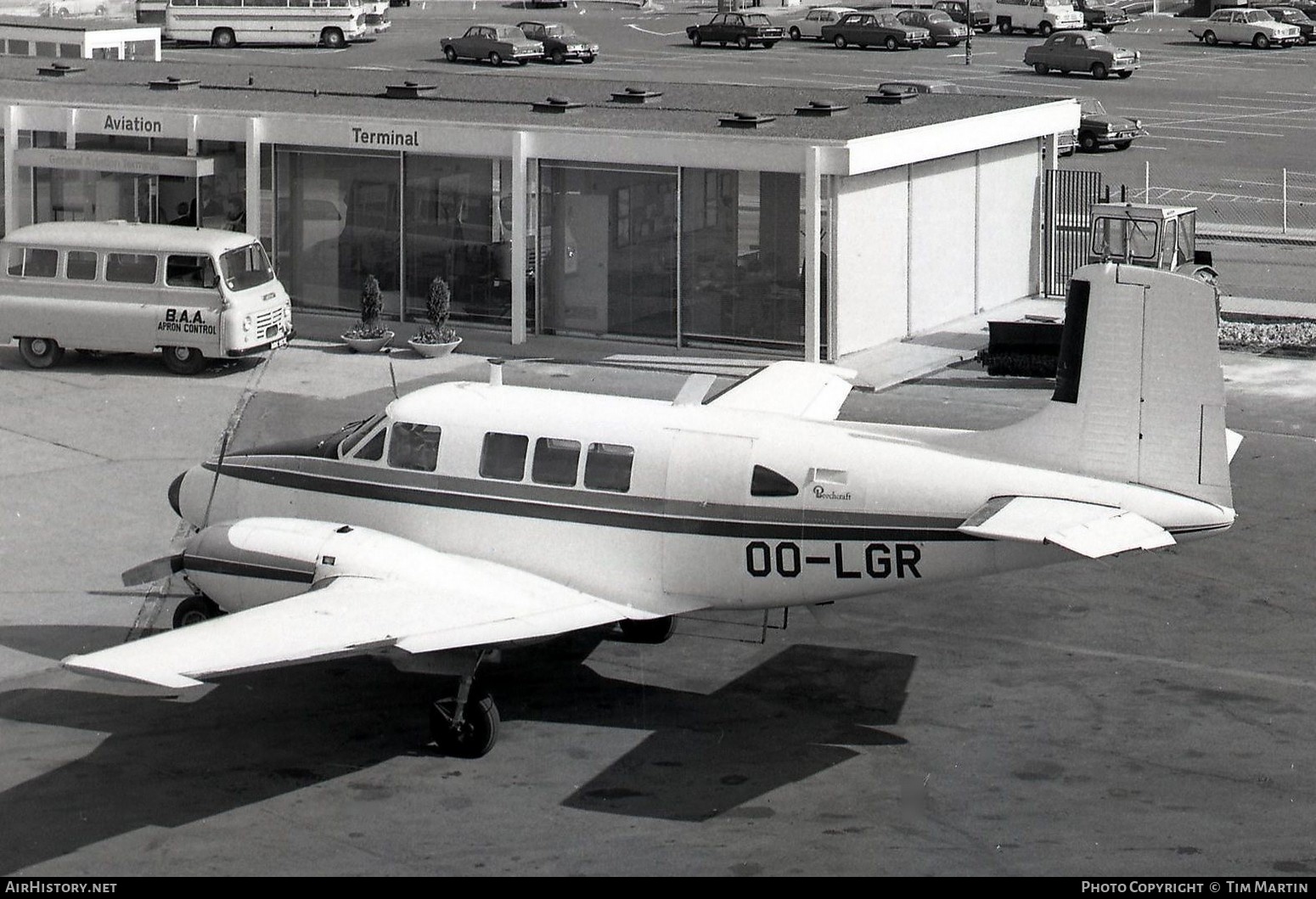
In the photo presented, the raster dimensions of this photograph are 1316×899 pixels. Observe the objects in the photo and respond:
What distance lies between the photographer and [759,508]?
1645 centimetres

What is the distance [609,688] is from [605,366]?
14604 millimetres

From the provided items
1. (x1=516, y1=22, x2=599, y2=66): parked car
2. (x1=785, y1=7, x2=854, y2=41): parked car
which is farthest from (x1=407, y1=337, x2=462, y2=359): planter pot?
(x1=785, y1=7, x2=854, y2=41): parked car

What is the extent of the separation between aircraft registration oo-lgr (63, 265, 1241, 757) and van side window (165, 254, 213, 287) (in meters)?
12.4

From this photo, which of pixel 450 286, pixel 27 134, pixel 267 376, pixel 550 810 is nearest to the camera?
pixel 550 810

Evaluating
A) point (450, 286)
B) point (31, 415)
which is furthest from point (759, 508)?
point (450, 286)

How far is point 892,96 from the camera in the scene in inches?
1452

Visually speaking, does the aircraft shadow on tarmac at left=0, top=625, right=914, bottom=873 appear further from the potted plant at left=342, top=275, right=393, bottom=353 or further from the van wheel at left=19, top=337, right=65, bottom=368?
the potted plant at left=342, top=275, right=393, bottom=353

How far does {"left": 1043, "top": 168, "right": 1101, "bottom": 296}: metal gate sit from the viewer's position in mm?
37000

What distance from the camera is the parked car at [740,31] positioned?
75.8 meters

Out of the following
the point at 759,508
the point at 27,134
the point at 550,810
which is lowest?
the point at 550,810

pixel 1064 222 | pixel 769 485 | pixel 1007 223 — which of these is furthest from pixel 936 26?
pixel 769 485

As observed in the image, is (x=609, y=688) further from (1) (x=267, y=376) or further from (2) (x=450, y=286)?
(2) (x=450, y=286)

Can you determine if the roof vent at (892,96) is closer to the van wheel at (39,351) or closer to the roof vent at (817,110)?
the roof vent at (817,110)

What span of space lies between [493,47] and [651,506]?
55687 mm
